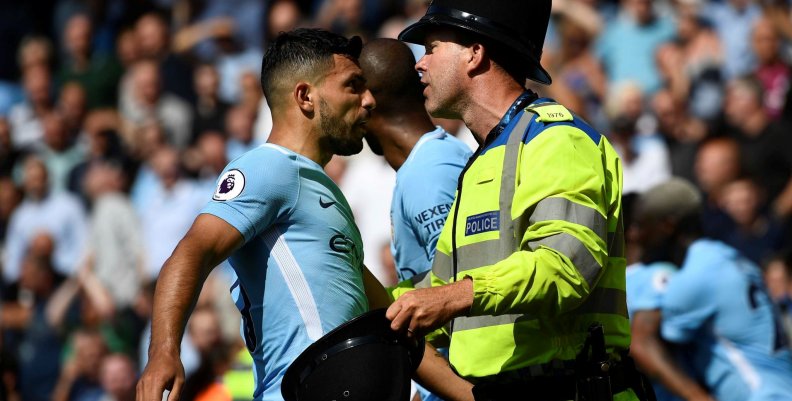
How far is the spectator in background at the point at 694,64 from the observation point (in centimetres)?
1073

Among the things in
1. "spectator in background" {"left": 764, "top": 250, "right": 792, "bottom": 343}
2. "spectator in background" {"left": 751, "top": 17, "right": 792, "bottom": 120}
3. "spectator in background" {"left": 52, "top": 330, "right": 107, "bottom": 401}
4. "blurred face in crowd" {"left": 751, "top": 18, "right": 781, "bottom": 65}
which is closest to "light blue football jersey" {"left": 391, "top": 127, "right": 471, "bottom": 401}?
"spectator in background" {"left": 764, "top": 250, "right": 792, "bottom": 343}

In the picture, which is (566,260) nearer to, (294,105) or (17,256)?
(294,105)

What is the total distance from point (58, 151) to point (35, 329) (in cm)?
217

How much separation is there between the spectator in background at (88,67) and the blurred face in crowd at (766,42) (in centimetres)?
716

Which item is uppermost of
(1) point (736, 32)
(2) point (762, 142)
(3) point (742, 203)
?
(1) point (736, 32)

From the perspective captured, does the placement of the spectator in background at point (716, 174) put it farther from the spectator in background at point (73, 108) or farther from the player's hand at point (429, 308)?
the spectator in background at point (73, 108)

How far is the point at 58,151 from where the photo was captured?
14.2 meters

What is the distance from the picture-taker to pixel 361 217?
35.9 ft

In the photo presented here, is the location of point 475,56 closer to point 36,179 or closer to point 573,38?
point 573,38

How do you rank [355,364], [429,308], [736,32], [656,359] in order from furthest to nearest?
[736,32], [656,359], [355,364], [429,308]

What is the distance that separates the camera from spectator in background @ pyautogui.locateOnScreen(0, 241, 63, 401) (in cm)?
1263

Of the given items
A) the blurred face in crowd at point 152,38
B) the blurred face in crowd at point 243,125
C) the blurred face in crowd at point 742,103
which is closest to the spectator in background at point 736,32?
the blurred face in crowd at point 742,103

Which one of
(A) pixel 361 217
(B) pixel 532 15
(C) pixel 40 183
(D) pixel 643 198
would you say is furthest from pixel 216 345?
(B) pixel 532 15

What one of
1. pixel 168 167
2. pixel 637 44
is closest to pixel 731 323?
pixel 637 44
